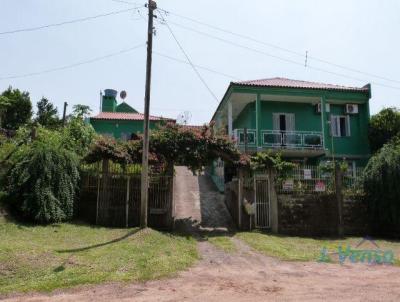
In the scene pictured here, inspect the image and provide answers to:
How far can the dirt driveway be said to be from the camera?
21.6 ft

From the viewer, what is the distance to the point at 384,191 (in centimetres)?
1426

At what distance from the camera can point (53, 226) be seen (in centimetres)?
1251

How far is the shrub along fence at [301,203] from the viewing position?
14.5m

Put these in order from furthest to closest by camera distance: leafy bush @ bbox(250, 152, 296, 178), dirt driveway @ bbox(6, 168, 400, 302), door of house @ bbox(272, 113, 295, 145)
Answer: door of house @ bbox(272, 113, 295, 145) → leafy bush @ bbox(250, 152, 296, 178) → dirt driveway @ bbox(6, 168, 400, 302)

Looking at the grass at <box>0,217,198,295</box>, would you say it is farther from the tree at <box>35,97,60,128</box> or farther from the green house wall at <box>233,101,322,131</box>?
the tree at <box>35,97,60,128</box>

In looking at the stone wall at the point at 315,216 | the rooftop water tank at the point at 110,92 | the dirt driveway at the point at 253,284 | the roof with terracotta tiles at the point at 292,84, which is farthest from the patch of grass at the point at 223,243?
the rooftop water tank at the point at 110,92

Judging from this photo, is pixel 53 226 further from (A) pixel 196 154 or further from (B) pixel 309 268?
(B) pixel 309 268

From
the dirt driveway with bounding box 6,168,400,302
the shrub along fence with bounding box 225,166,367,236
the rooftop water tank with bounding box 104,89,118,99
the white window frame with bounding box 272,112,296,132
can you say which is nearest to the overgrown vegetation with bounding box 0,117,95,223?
the dirt driveway with bounding box 6,168,400,302

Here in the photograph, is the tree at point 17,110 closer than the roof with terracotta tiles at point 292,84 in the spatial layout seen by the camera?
No

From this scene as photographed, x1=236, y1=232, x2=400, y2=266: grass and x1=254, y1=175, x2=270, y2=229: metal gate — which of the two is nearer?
x1=236, y1=232, x2=400, y2=266: grass

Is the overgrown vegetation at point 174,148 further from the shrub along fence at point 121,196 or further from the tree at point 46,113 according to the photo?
the tree at point 46,113

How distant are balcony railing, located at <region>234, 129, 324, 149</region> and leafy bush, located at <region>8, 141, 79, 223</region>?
9.83 metres

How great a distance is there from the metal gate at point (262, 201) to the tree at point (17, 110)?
2260cm

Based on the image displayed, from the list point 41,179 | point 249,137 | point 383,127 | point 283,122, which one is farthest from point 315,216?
point 383,127
